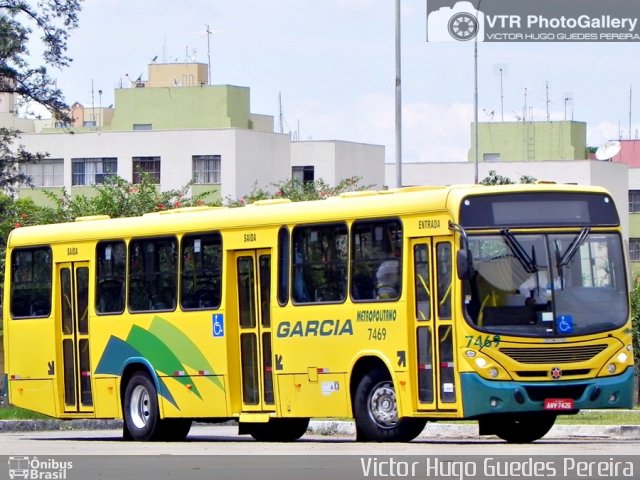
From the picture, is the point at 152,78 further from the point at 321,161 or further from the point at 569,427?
the point at 569,427

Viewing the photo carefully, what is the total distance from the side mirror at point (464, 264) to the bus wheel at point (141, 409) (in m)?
6.03

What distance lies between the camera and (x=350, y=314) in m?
19.6

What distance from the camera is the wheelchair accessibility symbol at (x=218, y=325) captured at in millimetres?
21391

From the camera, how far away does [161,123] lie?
3494 inches

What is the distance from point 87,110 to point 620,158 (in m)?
33.8

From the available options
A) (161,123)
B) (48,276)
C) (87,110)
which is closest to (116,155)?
(161,123)

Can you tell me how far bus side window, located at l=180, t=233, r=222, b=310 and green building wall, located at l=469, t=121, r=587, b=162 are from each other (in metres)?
80.9

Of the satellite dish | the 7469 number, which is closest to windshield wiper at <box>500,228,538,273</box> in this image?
the 7469 number

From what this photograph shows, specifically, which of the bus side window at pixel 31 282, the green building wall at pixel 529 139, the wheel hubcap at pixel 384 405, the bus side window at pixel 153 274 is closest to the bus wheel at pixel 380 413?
the wheel hubcap at pixel 384 405

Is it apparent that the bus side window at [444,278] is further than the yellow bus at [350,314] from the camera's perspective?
Yes

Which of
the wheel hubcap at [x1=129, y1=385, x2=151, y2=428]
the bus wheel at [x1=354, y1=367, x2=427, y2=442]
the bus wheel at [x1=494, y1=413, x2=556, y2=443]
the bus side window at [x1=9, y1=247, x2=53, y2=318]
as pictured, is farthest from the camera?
the bus side window at [x1=9, y1=247, x2=53, y2=318]

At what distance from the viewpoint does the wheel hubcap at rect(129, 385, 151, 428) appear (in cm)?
2278

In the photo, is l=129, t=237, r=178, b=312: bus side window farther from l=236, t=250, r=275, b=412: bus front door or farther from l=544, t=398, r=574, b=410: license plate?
l=544, t=398, r=574, b=410: license plate

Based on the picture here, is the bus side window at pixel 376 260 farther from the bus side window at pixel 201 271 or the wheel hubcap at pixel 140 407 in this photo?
the wheel hubcap at pixel 140 407
